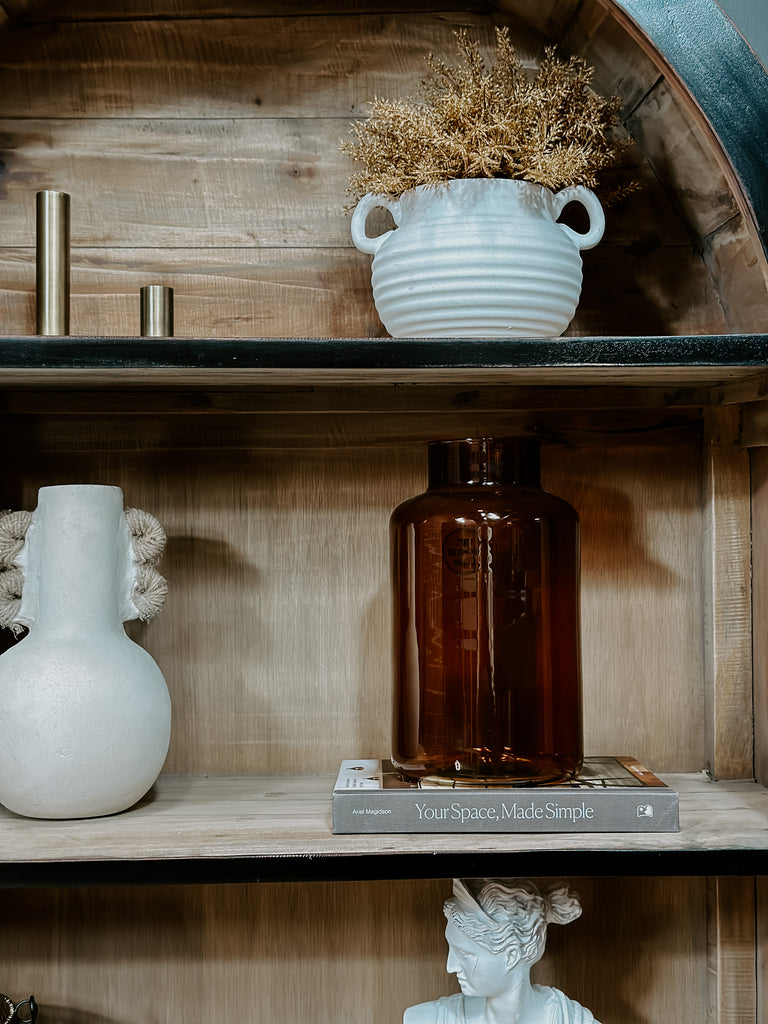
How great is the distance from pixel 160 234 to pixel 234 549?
14.3 inches

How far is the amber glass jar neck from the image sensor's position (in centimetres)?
97

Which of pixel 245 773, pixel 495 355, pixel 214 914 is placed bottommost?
pixel 214 914

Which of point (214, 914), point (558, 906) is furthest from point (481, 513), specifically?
point (214, 914)

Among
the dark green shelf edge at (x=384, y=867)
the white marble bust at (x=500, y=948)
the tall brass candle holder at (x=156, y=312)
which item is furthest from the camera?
the tall brass candle holder at (x=156, y=312)

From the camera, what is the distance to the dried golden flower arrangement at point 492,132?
93 cm

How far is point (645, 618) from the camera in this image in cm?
113

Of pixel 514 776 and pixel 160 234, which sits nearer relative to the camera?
pixel 514 776

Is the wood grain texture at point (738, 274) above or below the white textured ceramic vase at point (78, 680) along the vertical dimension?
above

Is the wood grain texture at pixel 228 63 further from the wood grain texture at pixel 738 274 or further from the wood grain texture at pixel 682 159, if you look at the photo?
Result: the wood grain texture at pixel 738 274

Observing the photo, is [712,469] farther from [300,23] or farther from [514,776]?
[300,23]

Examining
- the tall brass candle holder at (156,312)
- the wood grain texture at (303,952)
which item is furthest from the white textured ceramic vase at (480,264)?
the wood grain texture at (303,952)

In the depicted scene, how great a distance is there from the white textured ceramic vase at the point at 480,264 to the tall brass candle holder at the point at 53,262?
0.33m

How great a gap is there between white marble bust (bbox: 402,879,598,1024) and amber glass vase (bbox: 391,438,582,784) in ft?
0.38

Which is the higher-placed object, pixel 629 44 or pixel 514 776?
pixel 629 44
